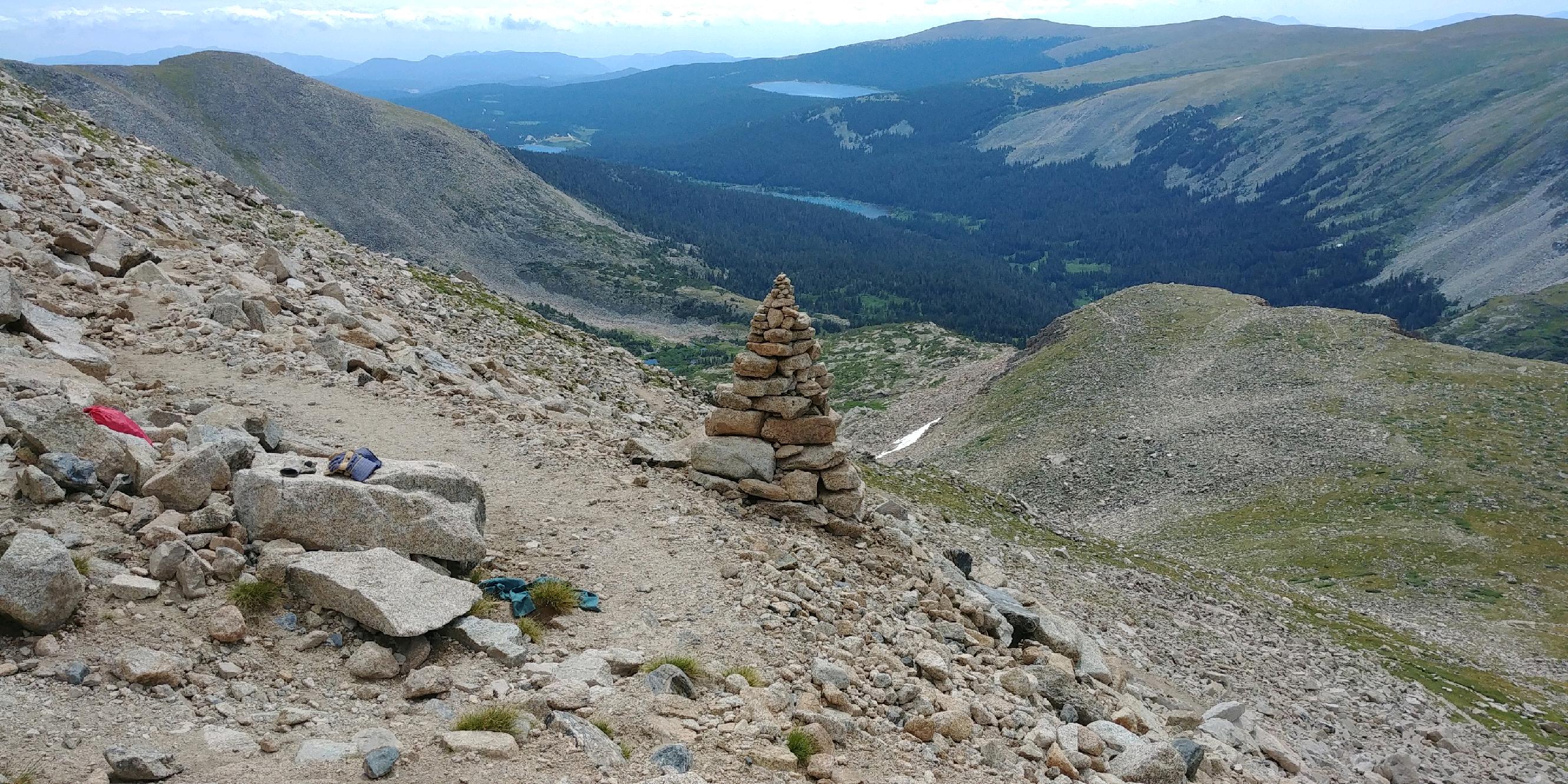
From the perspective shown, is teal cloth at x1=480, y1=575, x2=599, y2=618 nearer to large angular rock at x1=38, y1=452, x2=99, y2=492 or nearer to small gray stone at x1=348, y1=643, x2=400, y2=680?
small gray stone at x1=348, y1=643, x2=400, y2=680

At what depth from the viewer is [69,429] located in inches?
437

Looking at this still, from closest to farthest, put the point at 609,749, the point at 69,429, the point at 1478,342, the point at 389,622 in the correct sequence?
the point at 609,749
the point at 389,622
the point at 69,429
the point at 1478,342

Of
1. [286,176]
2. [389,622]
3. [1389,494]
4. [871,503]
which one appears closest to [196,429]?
[389,622]

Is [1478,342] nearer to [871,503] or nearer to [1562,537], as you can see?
[1562,537]

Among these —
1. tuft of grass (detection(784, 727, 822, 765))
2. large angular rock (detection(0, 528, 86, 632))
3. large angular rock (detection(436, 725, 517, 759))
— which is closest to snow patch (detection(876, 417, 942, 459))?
tuft of grass (detection(784, 727, 822, 765))

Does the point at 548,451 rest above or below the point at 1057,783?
above

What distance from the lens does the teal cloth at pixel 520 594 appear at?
38.9 ft

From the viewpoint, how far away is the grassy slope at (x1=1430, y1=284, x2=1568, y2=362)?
480ft

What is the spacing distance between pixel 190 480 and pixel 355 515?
2.04 m

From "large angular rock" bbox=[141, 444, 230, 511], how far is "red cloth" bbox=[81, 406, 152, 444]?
158cm

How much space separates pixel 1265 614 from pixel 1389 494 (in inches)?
800

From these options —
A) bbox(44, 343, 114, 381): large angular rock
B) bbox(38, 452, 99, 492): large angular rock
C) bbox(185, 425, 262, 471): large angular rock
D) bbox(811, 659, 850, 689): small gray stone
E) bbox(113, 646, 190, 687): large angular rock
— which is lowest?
bbox(811, 659, 850, 689): small gray stone

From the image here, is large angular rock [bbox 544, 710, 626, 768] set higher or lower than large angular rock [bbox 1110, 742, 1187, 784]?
higher

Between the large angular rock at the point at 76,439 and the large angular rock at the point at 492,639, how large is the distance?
458 centimetres
